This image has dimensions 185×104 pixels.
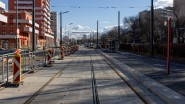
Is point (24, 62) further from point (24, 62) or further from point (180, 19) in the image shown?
point (180, 19)

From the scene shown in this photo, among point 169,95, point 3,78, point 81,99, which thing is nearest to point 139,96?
point 169,95

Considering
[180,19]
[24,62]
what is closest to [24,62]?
[24,62]

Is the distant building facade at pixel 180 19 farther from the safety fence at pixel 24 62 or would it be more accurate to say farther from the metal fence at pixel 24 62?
the metal fence at pixel 24 62

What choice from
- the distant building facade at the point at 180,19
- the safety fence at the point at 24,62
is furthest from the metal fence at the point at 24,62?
the distant building facade at the point at 180,19

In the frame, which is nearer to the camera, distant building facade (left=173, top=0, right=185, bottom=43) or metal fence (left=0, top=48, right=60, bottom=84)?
metal fence (left=0, top=48, right=60, bottom=84)

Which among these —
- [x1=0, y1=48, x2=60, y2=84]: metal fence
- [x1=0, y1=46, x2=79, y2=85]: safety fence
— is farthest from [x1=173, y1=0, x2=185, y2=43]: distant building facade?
[x1=0, y1=48, x2=60, y2=84]: metal fence

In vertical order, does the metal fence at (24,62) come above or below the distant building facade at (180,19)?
below

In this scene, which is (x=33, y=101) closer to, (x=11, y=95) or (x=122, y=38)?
(x=11, y=95)

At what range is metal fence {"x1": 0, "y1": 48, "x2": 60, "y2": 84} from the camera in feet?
48.5

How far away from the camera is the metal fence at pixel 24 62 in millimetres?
14797

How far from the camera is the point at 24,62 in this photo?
65.8 ft

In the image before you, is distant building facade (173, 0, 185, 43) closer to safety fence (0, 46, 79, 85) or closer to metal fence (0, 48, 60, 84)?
safety fence (0, 46, 79, 85)

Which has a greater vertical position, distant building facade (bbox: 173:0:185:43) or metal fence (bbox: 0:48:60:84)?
distant building facade (bbox: 173:0:185:43)

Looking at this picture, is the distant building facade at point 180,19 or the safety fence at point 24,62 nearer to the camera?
the safety fence at point 24,62
